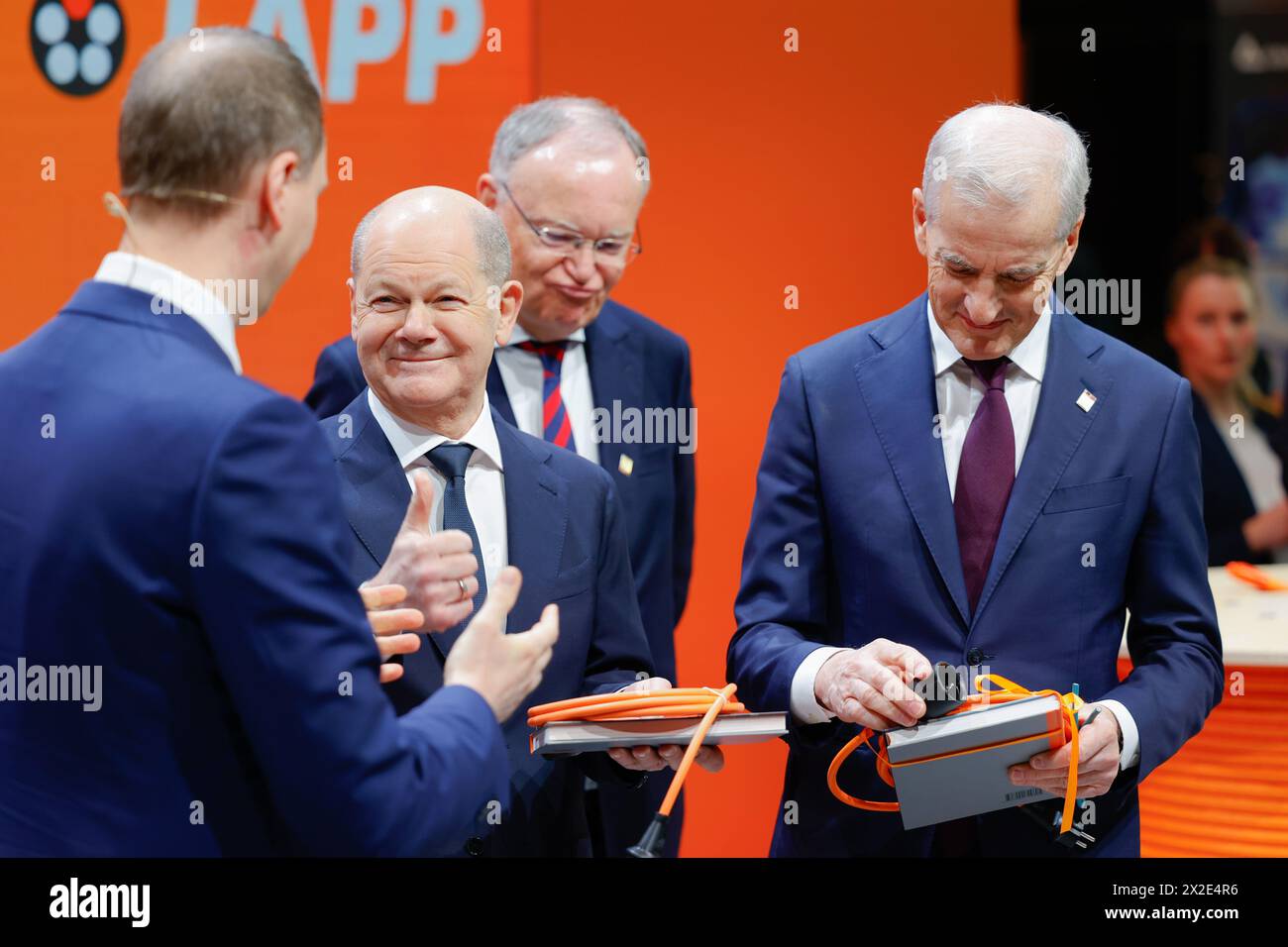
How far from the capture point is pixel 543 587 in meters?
2.48

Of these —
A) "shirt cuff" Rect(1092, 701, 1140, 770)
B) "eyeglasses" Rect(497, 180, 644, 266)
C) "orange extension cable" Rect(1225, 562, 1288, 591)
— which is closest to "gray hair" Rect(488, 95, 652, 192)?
"eyeglasses" Rect(497, 180, 644, 266)

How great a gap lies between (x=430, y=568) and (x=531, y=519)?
0.42 m

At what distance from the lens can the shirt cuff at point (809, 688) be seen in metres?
2.38

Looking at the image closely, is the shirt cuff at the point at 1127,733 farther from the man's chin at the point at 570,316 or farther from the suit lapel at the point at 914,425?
the man's chin at the point at 570,316

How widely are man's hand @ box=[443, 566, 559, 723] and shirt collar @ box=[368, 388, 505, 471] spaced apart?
64cm

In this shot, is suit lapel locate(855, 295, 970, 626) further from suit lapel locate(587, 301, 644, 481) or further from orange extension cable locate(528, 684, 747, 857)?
suit lapel locate(587, 301, 644, 481)

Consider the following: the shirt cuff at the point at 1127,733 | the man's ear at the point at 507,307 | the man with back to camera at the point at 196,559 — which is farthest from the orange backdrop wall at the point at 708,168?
the man with back to camera at the point at 196,559

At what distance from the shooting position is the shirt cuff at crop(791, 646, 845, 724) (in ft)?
7.82

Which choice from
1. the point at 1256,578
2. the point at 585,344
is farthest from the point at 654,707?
the point at 1256,578

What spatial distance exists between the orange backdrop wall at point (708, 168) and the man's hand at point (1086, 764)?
Result: 231 cm
